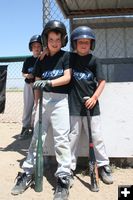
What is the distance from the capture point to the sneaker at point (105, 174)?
423 cm

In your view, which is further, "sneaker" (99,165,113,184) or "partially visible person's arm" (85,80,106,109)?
"sneaker" (99,165,113,184)

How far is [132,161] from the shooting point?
4.80 metres

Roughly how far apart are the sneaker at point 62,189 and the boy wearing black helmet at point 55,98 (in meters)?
0.12

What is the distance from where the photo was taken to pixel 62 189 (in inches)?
151

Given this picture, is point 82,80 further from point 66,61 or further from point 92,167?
point 92,167

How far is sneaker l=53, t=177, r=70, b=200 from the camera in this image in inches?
148

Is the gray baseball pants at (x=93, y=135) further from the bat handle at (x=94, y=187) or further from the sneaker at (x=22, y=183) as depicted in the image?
the sneaker at (x=22, y=183)

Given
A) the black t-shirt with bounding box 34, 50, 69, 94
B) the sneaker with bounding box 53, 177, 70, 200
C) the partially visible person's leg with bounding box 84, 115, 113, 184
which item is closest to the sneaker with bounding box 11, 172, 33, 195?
the sneaker with bounding box 53, 177, 70, 200

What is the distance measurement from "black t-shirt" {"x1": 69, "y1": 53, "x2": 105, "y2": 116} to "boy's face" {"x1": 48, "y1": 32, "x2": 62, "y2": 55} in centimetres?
19

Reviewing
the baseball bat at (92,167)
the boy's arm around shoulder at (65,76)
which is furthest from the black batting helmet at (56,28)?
the baseball bat at (92,167)

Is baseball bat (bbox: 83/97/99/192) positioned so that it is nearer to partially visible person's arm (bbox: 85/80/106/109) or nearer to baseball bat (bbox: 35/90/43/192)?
partially visible person's arm (bbox: 85/80/106/109)

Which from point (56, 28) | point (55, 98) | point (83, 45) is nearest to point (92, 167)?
point (55, 98)

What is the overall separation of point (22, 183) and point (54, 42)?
158 centimetres

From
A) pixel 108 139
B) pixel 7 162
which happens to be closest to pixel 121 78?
pixel 108 139
